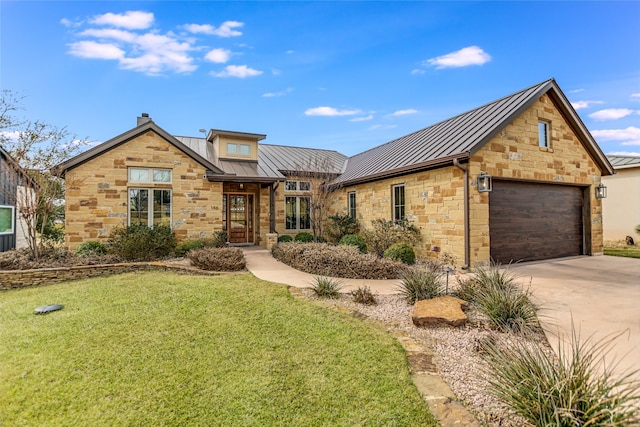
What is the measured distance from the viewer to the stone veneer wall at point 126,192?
417 inches

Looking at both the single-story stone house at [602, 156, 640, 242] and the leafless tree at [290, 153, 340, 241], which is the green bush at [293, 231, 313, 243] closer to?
the leafless tree at [290, 153, 340, 241]

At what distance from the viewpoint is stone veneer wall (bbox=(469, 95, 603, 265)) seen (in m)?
8.85

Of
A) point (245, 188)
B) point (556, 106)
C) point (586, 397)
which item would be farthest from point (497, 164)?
point (245, 188)

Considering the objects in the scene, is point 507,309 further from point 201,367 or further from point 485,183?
point 485,183

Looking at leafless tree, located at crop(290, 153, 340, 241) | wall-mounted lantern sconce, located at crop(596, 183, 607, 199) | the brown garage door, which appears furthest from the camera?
leafless tree, located at crop(290, 153, 340, 241)

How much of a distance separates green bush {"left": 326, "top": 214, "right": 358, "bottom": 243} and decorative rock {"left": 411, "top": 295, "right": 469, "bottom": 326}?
8.72m

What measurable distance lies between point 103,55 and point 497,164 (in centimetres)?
1272

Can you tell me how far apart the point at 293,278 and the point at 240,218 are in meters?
7.55

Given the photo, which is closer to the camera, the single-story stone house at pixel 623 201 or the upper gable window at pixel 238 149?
the upper gable window at pixel 238 149

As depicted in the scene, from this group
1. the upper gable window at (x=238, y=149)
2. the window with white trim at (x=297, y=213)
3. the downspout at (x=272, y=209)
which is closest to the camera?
the downspout at (x=272, y=209)

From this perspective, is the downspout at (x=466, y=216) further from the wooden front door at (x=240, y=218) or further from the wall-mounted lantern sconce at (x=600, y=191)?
the wooden front door at (x=240, y=218)

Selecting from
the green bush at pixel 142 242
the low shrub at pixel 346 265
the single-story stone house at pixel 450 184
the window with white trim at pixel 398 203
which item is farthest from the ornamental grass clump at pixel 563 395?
the green bush at pixel 142 242

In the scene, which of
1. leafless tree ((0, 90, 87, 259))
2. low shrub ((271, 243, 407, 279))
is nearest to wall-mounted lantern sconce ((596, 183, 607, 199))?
low shrub ((271, 243, 407, 279))

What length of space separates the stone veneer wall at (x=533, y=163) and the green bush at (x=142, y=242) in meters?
9.57
